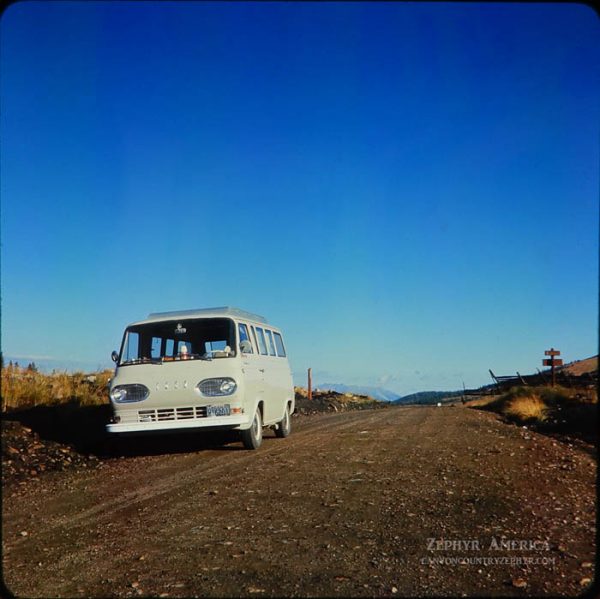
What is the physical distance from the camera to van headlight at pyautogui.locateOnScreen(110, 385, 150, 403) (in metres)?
8.68

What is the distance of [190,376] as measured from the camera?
343 inches

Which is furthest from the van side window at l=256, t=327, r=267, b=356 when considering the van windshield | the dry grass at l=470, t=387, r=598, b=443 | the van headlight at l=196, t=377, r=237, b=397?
the dry grass at l=470, t=387, r=598, b=443

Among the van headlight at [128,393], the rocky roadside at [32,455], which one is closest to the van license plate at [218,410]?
the van headlight at [128,393]

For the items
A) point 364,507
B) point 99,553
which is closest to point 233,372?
point 364,507

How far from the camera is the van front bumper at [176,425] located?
8.55 meters

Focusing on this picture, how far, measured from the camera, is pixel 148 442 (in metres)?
10.8

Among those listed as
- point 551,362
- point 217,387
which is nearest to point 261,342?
point 217,387

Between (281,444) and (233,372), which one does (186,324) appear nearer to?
(233,372)

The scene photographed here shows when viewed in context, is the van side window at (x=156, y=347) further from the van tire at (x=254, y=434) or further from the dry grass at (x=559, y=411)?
the dry grass at (x=559, y=411)

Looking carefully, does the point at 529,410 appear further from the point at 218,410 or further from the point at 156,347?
the point at 156,347

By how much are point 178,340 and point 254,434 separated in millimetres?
2028

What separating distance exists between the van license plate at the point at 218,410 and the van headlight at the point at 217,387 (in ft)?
0.64

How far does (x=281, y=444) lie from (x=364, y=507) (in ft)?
18.2

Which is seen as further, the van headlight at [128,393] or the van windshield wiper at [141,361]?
the van windshield wiper at [141,361]
